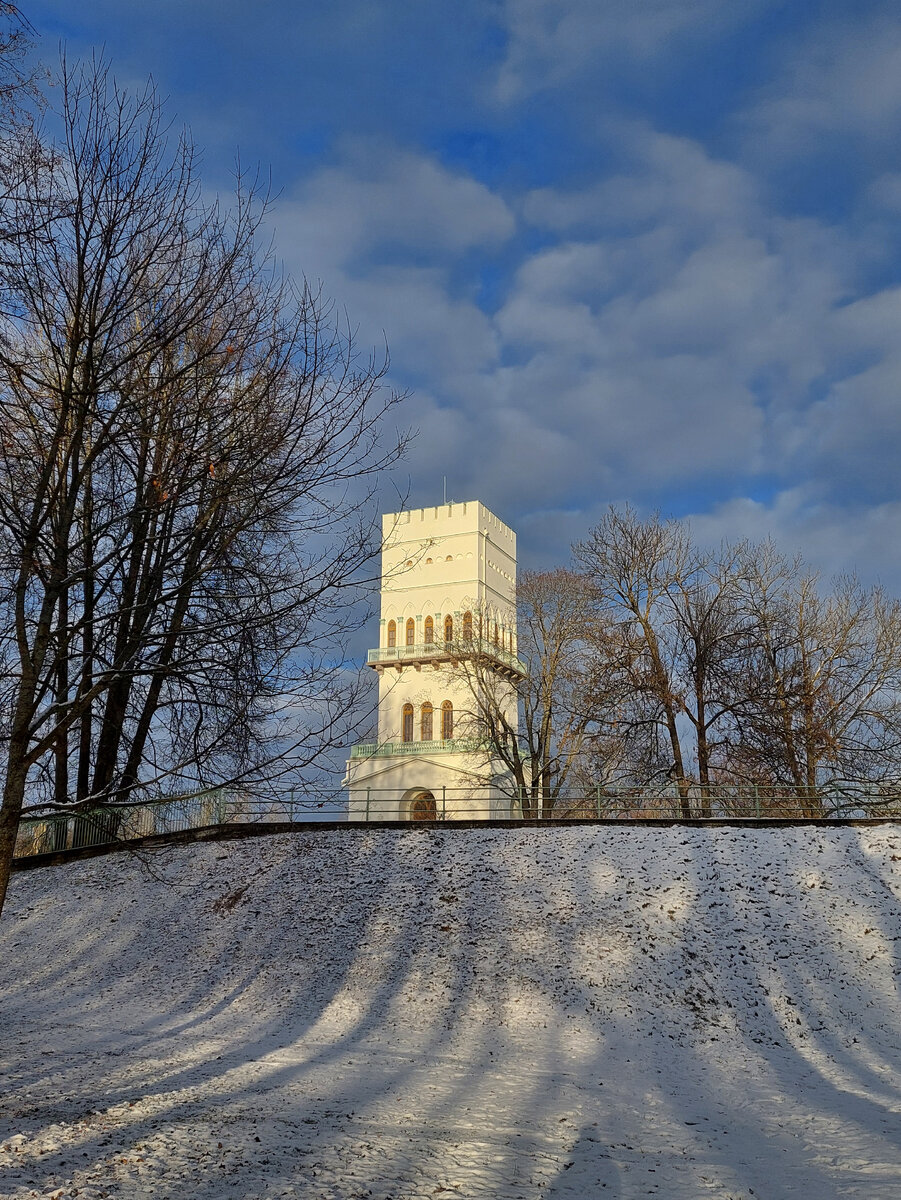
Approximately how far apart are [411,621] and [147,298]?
38.5 metres

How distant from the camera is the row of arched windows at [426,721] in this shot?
1740 inches

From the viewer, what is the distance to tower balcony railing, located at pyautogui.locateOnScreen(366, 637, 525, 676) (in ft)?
113

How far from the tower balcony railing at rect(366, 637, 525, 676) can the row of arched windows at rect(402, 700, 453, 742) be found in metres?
2.11

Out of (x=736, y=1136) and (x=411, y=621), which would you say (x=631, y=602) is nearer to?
(x=411, y=621)

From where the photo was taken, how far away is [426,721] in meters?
44.7

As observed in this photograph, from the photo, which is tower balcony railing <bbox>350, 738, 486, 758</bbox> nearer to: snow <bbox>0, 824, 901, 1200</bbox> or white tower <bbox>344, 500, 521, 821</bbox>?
white tower <bbox>344, 500, 521, 821</bbox>

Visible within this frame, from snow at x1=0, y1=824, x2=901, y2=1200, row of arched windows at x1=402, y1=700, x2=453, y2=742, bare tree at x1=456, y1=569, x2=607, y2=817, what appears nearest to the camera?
snow at x1=0, y1=824, x2=901, y2=1200

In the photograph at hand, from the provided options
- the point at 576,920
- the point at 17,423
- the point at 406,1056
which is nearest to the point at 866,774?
the point at 576,920

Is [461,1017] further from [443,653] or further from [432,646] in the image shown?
[432,646]

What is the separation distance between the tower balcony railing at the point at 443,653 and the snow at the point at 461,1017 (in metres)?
12.3

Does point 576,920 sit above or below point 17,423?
below

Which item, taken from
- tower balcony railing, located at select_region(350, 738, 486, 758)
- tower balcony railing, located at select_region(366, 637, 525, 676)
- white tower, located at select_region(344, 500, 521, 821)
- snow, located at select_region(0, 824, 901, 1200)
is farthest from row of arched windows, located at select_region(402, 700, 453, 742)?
snow, located at select_region(0, 824, 901, 1200)

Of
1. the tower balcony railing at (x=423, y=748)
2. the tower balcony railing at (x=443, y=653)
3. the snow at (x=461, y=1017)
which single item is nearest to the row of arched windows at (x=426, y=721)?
the tower balcony railing at (x=423, y=748)

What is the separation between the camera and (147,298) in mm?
8234
